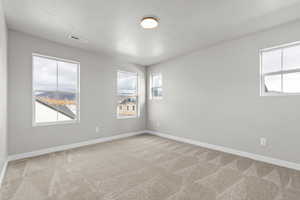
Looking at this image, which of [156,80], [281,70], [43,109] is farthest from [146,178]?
[156,80]

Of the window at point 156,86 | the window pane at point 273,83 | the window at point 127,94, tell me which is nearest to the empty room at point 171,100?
the window pane at point 273,83

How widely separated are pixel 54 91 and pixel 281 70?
500 centimetres

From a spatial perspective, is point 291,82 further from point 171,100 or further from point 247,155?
point 171,100

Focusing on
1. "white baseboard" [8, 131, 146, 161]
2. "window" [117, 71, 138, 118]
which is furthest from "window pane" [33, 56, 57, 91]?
"window" [117, 71, 138, 118]

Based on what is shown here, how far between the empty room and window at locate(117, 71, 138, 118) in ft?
0.69

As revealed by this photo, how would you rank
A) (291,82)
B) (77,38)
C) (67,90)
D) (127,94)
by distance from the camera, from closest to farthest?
(291,82)
(77,38)
(67,90)
(127,94)

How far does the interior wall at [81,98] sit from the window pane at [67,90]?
0.18m

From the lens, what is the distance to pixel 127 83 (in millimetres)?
5090

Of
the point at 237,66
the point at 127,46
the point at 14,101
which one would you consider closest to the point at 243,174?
the point at 237,66

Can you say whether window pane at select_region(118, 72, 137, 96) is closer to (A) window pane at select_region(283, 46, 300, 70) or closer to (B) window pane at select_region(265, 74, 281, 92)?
(B) window pane at select_region(265, 74, 281, 92)

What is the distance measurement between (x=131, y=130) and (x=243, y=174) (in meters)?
3.52

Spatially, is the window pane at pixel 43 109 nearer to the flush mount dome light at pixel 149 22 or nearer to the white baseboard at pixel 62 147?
the white baseboard at pixel 62 147

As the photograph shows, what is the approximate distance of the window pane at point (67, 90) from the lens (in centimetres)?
358

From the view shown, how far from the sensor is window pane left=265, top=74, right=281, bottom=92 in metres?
2.77
